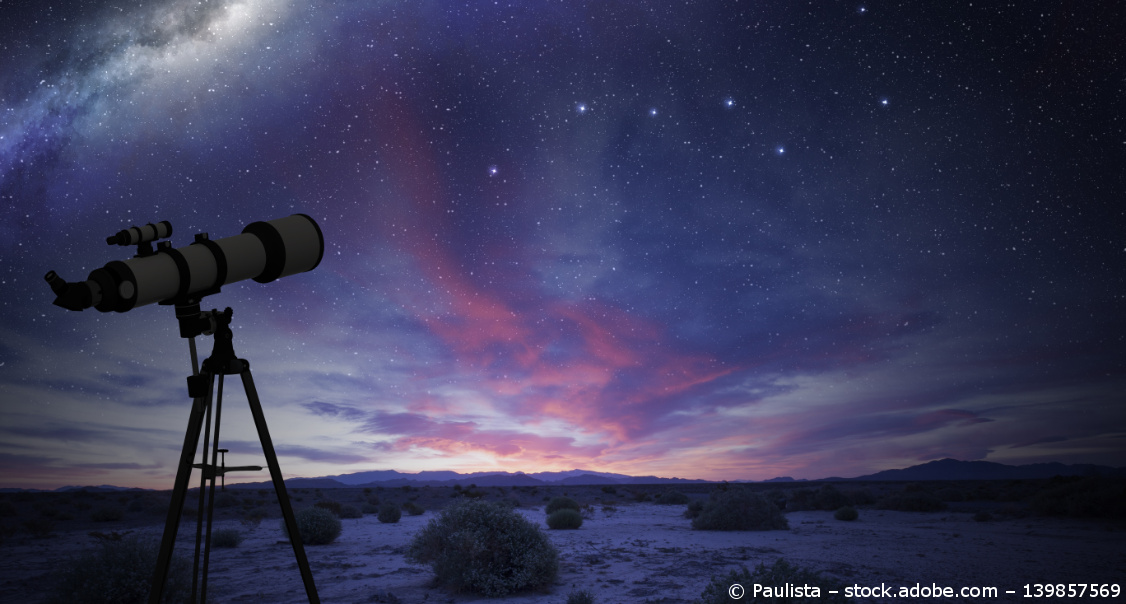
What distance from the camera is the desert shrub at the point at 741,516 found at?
15.3 metres

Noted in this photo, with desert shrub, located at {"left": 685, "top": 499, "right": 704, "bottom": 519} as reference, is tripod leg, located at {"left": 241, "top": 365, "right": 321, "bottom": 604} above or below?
above

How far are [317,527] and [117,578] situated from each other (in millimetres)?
6699

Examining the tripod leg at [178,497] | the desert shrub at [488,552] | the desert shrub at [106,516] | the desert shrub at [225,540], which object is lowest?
the desert shrub at [106,516]

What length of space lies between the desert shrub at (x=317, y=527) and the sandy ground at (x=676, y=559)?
1.15ft

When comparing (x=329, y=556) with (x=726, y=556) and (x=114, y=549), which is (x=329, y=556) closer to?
(x=114, y=549)

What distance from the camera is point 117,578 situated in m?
7.18

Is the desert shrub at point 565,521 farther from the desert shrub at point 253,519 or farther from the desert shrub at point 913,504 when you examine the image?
the desert shrub at point 913,504

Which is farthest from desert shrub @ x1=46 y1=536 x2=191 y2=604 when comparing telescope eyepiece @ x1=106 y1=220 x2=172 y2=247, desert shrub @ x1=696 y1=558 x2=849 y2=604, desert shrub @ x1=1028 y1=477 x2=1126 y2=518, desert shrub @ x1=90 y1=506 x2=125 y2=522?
desert shrub @ x1=1028 y1=477 x2=1126 y2=518

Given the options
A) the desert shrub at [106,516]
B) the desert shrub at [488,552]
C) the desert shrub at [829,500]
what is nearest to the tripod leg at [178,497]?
the desert shrub at [488,552]

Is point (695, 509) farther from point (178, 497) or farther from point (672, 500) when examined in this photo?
point (178, 497)

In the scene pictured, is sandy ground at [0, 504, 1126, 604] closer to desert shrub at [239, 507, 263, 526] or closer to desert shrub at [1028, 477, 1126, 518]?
desert shrub at [1028, 477, 1126, 518]

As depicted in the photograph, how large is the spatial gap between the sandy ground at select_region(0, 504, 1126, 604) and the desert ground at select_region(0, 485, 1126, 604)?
30mm

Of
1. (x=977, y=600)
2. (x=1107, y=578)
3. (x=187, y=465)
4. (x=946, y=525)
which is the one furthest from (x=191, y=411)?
(x=946, y=525)

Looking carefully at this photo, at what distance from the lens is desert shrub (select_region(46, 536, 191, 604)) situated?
705cm
